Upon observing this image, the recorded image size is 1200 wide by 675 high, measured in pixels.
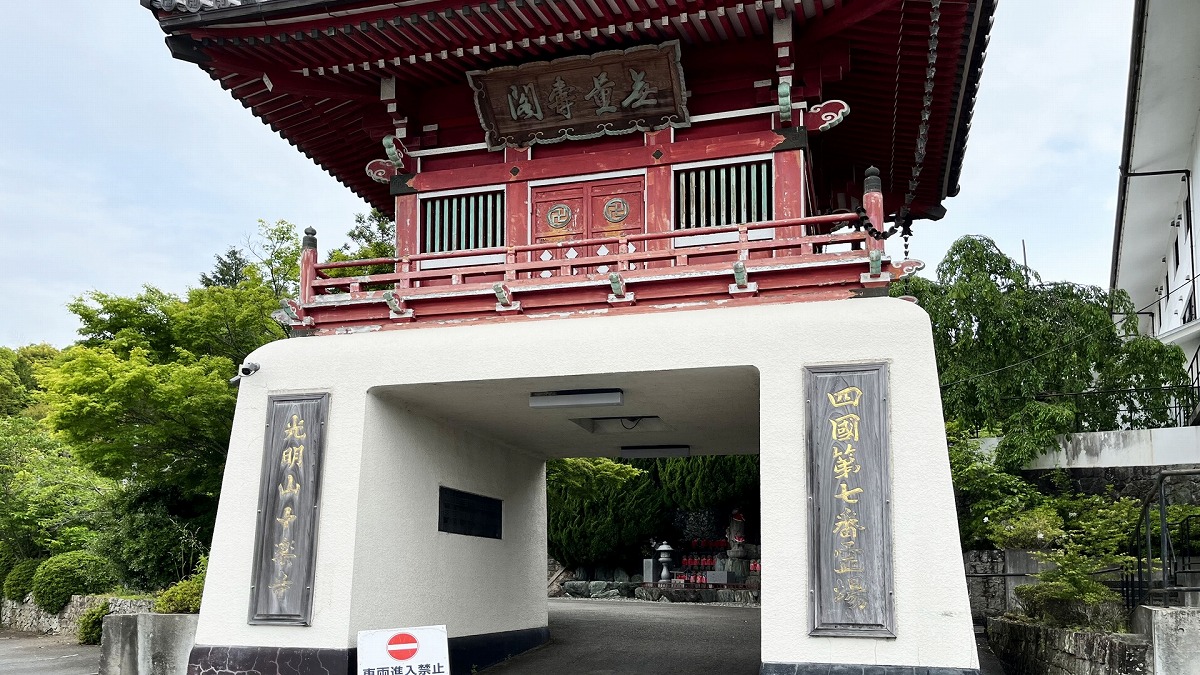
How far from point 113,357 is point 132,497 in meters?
3.94

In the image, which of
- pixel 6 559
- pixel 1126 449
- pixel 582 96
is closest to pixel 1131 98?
pixel 1126 449

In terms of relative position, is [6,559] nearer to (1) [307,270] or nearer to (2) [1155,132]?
(1) [307,270]

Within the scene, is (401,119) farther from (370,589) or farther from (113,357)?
(113,357)

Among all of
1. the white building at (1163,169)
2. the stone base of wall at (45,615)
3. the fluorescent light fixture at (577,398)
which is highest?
the white building at (1163,169)

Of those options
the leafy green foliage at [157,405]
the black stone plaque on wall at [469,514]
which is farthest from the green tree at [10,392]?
the black stone plaque on wall at [469,514]

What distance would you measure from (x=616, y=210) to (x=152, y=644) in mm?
6900

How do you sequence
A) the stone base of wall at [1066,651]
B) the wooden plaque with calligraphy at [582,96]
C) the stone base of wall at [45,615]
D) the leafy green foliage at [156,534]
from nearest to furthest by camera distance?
the stone base of wall at [1066,651], the wooden plaque with calligraphy at [582,96], the leafy green foliage at [156,534], the stone base of wall at [45,615]

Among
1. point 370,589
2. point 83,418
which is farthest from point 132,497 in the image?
point 370,589

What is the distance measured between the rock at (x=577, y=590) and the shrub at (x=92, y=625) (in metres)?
10.3

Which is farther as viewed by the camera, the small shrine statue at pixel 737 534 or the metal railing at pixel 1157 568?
the small shrine statue at pixel 737 534

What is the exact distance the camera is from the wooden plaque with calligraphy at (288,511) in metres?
9.66

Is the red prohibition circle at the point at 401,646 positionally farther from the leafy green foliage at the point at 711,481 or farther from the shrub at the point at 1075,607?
the leafy green foliage at the point at 711,481

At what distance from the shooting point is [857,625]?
8.13 m

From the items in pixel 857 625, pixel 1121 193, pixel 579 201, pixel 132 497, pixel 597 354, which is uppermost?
pixel 1121 193
